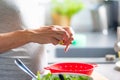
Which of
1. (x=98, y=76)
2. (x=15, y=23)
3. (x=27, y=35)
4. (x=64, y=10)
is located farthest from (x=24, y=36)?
(x=64, y=10)

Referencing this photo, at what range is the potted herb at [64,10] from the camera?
237 centimetres

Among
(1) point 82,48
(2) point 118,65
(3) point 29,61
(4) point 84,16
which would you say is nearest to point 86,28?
(4) point 84,16

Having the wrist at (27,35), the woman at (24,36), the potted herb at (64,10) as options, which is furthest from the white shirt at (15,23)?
the potted herb at (64,10)

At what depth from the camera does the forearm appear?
87cm

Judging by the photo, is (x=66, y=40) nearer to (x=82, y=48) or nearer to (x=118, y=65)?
(x=118, y=65)

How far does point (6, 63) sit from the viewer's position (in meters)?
0.99

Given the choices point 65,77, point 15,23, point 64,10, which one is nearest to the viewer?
point 65,77

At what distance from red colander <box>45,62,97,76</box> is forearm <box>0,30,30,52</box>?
5.3 inches

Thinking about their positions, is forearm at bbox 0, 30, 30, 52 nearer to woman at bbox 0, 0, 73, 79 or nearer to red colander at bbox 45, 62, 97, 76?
woman at bbox 0, 0, 73, 79

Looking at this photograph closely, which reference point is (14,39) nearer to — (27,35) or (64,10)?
(27,35)

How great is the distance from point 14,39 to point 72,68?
0.23 metres

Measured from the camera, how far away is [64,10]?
7.80 feet

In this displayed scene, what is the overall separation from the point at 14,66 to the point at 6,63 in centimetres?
3

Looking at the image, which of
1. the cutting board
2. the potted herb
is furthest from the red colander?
the potted herb
